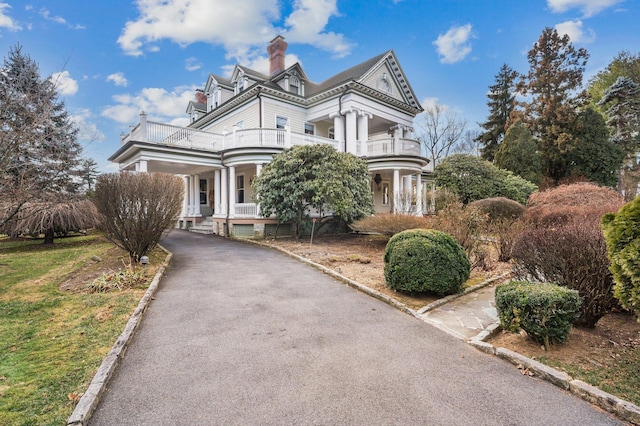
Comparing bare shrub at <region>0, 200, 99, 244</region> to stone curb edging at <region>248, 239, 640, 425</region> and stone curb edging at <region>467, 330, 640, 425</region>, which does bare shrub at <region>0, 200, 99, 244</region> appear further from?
stone curb edging at <region>467, 330, 640, 425</region>

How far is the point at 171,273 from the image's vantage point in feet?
27.0

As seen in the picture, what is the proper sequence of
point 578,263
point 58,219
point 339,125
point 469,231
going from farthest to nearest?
point 339,125
point 58,219
point 469,231
point 578,263

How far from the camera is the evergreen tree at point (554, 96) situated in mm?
23094

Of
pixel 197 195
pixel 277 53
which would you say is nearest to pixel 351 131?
pixel 277 53

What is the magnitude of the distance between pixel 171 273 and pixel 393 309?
19.6 ft

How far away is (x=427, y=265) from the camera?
6.13m

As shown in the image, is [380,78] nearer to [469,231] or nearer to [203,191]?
[203,191]

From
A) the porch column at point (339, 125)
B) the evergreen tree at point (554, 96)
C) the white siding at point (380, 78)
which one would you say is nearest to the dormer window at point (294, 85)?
the porch column at point (339, 125)

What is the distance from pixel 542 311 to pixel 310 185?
30.9 feet

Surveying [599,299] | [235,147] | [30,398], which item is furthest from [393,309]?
[235,147]

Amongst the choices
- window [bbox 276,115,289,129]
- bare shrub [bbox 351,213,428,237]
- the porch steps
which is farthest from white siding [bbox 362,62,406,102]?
the porch steps

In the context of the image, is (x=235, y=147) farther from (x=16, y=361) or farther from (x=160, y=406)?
(x=160, y=406)

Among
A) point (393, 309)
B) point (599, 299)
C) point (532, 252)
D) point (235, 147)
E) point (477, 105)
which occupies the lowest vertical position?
point (393, 309)

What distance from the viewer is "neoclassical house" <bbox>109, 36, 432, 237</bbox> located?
49.7ft
